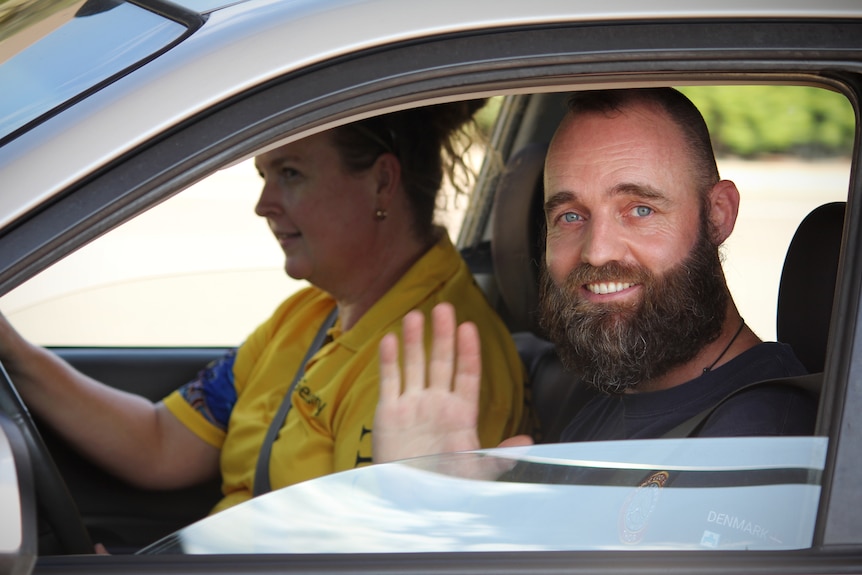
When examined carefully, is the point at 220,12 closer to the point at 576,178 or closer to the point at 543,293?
the point at 576,178

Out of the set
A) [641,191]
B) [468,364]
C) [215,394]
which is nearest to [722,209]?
[641,191]

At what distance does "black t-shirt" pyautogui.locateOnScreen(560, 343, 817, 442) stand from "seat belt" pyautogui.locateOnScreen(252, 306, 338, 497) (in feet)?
2.41

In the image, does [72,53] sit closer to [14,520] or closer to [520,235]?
[14,520]

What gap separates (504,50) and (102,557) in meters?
0.72

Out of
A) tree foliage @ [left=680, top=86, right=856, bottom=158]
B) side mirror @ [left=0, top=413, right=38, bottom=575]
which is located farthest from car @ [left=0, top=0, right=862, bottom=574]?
tree foliage @ [left=680, top=86, right=856, bottom=158]

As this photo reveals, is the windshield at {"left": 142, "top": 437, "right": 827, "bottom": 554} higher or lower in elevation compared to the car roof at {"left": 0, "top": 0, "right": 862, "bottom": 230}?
lower

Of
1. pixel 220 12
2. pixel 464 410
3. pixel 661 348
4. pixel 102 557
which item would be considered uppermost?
pixel 220 12

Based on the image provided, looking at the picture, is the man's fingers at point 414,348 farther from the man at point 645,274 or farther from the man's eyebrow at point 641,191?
the man's eyebrow at point 641,191

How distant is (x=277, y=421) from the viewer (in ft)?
7.64

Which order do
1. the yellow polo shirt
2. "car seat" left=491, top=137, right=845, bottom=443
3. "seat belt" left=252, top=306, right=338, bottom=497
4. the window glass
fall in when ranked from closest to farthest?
"car seat" left=491, top=137, right=845, bottom=443, the window glass, the yellow polo shirt, "seat belt" left=252, top=306, right=338, bottom=497

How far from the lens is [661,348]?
166 cm

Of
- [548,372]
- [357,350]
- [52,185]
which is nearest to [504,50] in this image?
[52,185]

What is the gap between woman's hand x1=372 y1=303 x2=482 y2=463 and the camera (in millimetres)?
1502

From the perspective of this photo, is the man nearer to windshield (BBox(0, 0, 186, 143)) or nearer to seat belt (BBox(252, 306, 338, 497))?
windshield (BBox(0, 0, 186, 143))
